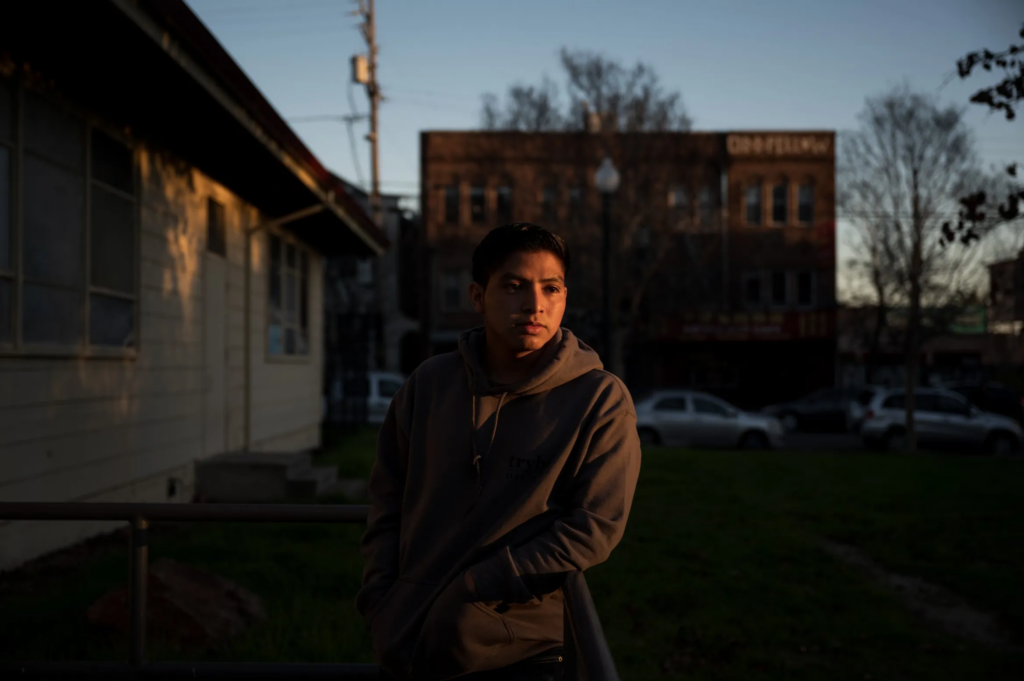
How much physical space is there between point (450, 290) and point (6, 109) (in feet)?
107

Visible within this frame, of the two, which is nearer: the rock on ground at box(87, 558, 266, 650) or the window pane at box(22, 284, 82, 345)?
the rock on ground at box(87, 558, 266, 650)

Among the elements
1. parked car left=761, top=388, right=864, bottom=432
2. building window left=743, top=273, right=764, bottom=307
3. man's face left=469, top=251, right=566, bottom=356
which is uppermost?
building window left=743, top=273, right=764, bottom=307

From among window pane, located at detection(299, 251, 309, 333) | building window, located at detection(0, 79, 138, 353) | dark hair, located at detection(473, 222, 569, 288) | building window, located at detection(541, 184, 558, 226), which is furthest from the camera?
building window, located at detection(541, 184, 558, 226)

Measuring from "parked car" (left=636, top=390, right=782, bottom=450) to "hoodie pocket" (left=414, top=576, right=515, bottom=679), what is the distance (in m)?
21.4

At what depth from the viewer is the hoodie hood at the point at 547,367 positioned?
2.16 metres

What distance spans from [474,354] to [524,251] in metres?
0.27

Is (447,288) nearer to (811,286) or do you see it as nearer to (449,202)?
(449,202)

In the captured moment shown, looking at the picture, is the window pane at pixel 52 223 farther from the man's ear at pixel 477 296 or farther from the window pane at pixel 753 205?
the window pane at pixel 753 205

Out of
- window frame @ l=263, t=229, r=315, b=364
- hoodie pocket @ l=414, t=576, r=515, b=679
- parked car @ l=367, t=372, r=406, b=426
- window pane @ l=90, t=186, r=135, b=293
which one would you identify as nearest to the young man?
hoodie pocket @ l=414, t=576, r=515, b=679

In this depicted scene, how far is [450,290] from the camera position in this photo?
38906mm

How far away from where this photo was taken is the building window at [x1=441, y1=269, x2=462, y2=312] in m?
38.9

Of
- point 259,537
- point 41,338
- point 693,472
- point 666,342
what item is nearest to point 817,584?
point 259,537

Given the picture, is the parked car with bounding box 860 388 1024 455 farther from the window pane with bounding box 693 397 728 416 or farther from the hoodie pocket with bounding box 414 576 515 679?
the hoodie pocket with bounding box 414 576 515 679

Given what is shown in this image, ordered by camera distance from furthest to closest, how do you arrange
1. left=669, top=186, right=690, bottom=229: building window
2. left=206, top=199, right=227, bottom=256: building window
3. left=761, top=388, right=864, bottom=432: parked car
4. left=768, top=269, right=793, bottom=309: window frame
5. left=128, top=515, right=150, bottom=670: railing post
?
left=768, top=269, right=793, bottom=309: window frame
left=669, top=186, right=690, bottom=229: building window
left=761, top=388, right=864, bottom=432: parked car
left=206, top=199, right=227, bottom=256: building window
left=128, top=515, right=150, bottom=670: railing post
